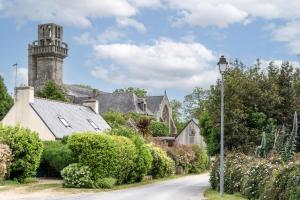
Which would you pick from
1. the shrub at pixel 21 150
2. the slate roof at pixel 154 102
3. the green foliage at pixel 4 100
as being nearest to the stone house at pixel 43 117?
the shrub at pixel 21 150

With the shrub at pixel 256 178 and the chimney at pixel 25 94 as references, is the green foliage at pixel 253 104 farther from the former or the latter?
the chimney at pixel 25 94

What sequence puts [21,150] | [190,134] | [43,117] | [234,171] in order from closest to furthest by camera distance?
[234,171]
[21,150]
[43,117]
[190,134]

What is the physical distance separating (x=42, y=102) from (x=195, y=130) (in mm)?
42718

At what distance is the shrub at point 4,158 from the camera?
29.6 metres

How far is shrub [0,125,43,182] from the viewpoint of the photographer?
102 ft

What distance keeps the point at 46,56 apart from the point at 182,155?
7515 cm

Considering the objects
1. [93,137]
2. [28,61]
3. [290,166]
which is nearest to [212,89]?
[93,137]

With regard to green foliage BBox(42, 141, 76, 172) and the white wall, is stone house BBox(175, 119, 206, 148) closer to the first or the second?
the white wall

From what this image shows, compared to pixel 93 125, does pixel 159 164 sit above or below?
below

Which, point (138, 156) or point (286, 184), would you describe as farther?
point (138, 156)

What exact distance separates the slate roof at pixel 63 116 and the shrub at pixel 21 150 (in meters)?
9.44

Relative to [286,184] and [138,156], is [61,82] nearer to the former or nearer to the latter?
[138,156]

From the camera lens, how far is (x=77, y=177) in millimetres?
29547

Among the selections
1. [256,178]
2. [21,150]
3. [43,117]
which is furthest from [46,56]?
[256,178]
